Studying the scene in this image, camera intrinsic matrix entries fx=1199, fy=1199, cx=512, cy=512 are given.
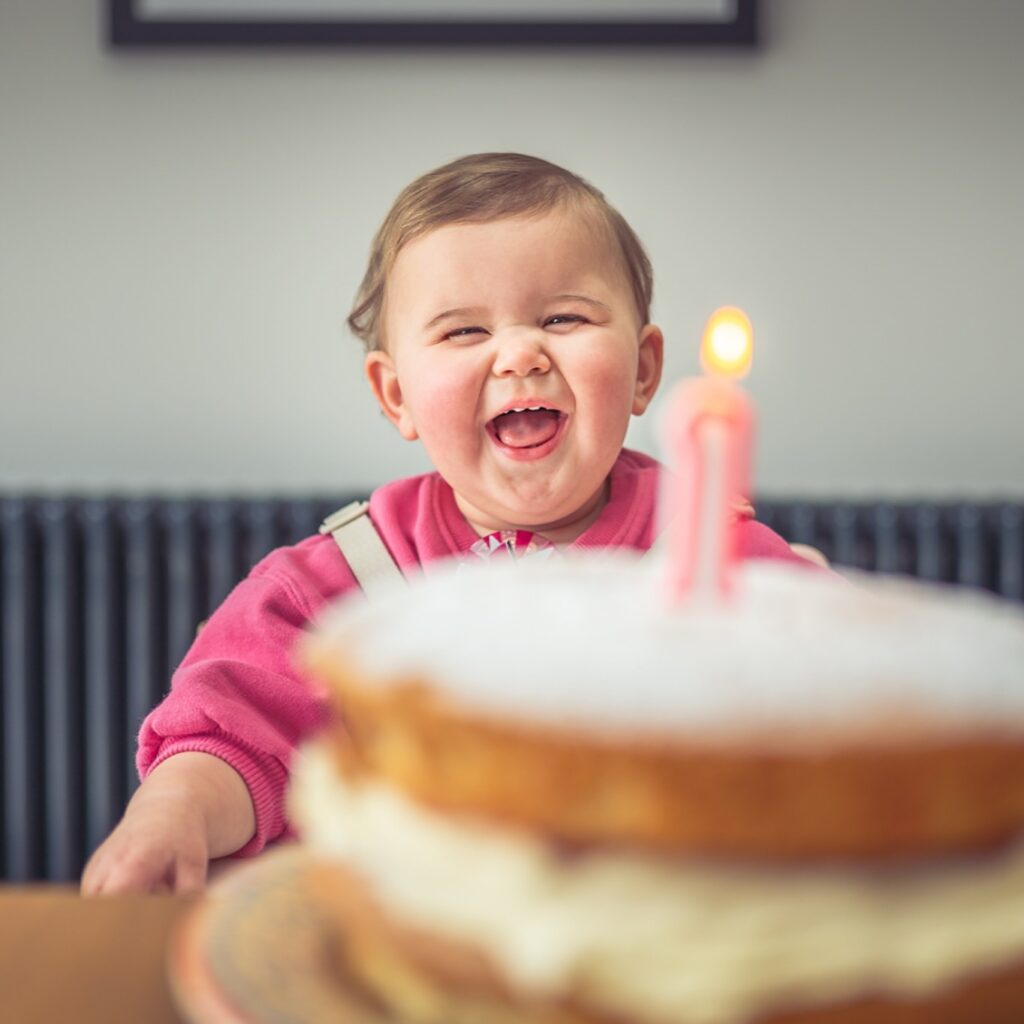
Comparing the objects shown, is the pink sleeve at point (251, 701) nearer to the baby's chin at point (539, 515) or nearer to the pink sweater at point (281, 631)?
the pink sweater at point (281, 631)

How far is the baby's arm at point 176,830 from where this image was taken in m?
0.61

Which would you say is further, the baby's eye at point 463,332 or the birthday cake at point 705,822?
the baby's eye at point 463,332

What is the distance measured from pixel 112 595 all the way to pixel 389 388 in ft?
3.15

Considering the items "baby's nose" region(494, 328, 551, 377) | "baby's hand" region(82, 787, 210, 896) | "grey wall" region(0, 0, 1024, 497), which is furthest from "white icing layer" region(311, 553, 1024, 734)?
"grey wall" region(0, 0, 1024, 497)

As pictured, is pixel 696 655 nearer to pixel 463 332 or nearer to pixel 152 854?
pixel 152 854

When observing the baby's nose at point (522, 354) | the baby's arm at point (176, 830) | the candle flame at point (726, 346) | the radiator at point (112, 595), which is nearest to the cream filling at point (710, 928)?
the candle flame at point (726, 346)

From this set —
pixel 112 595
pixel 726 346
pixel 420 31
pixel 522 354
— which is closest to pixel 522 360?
pixel 522 354

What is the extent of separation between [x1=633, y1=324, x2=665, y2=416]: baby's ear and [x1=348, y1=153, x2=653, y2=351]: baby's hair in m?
0.02

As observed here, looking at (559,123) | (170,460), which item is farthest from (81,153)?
(559,123)

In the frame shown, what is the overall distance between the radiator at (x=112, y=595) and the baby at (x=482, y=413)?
0.86 metres

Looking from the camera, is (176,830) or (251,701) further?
(251,701)

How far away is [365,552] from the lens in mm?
1057

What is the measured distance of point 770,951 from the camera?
0.92 feet

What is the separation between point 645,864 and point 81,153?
211 centimetres
